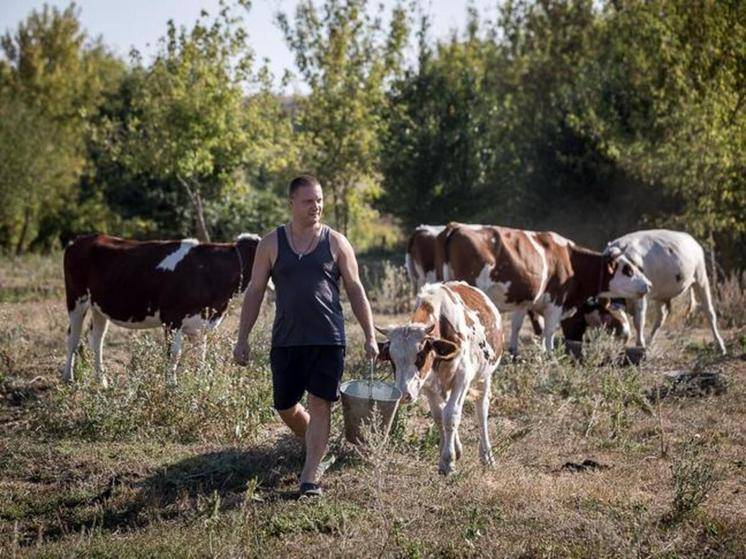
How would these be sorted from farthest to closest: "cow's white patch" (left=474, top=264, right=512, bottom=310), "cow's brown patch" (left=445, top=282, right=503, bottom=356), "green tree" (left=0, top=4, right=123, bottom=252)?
"green tree" (left=0, top=4, right=123, bottom=252)
"cow's white patch" (left=474, top=264, right=512, bottom=310)
"cow's brown patch" (left=445, top=282, right=503, bottom=356)

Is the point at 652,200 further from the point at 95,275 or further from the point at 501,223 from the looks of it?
the point at 95,275

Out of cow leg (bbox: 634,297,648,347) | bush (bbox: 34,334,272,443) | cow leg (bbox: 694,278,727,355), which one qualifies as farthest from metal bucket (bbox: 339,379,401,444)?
cow leg (bbox: 694,278,727,355)

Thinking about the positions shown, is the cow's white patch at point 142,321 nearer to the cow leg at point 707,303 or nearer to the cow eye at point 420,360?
the cow eye at point 420,360

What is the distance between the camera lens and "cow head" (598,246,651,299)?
13078 millimetres

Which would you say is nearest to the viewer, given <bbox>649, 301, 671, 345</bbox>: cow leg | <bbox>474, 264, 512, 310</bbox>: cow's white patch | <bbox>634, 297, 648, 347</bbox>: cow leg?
<bbox>474, 264, 512, 310</bbox>: cow's white patch

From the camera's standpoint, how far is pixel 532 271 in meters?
12.4

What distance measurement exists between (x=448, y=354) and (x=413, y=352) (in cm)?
32

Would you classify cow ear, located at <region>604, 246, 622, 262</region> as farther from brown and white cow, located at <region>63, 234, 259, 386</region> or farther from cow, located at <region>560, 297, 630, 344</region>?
brown and white cow, located at <region>63, 234, 259, 386</region>

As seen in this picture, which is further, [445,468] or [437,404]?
[437,404]

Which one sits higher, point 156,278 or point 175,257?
point 175,257

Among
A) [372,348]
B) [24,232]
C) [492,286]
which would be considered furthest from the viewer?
[24,232]

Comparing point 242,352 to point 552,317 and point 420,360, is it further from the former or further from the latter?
point 552,317

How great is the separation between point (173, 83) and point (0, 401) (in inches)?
526

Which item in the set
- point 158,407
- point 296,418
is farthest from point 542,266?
point 296,418
